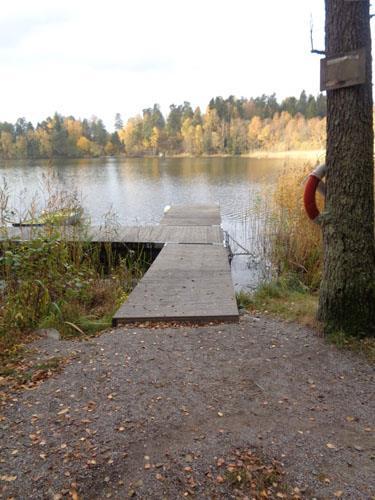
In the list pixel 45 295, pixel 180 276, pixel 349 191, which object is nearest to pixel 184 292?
pixel 180 276

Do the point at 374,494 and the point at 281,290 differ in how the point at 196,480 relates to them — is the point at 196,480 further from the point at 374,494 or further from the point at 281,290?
the point at 281,290

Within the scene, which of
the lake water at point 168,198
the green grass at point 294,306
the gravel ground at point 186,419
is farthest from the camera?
the lake water at point 168,198

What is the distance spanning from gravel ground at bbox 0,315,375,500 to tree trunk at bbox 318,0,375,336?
14.3 inches

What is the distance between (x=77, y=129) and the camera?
184ft

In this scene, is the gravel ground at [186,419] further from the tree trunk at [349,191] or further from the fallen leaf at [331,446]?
the tree trunk at [349,191]

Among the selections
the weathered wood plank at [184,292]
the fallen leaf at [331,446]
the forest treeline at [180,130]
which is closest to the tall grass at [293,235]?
the weathered wood plank at [184,292]

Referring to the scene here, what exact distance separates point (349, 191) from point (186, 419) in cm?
184

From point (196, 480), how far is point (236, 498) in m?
0.18

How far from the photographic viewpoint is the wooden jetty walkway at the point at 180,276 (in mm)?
3732

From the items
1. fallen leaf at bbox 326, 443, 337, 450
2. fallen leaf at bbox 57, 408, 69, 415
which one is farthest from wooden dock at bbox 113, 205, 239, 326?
fallen leaf at bbox 326, 443, 337, 450

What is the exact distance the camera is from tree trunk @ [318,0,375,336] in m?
2.73

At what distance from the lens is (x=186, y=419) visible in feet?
7.05

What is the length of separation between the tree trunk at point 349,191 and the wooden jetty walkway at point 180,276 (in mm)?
993

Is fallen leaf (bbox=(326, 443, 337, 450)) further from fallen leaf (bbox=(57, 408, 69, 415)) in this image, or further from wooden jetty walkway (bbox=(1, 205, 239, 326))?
wooden jetty walkway (bbox=(1, 205, 239, 326))
